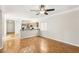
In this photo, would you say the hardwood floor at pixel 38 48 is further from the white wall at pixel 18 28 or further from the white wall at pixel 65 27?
the white wall at pixel 18 28

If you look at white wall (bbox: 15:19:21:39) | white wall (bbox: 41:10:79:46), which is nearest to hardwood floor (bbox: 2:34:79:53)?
white wall (bbox: 41:10:79:46)

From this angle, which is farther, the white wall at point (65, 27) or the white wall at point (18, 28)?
the white wall at point (18, 28)

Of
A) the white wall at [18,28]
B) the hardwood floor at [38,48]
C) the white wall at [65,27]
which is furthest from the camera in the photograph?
the white wall at [18,28]

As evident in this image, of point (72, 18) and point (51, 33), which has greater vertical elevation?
point (72, 18)

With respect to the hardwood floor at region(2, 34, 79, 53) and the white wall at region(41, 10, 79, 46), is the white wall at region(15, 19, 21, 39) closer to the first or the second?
the hardwood floor at region(2, 34, 79, 53)

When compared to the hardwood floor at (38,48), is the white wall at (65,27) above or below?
above

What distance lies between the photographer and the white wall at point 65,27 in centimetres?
452

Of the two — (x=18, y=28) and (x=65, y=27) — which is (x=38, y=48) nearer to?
(x=65, y=27)

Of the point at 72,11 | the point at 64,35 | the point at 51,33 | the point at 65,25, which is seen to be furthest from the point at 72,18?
the point at 51,33

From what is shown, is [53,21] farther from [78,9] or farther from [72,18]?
[78,9]

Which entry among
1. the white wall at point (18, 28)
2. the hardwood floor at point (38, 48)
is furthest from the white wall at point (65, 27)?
the white wall at point (18, 28)

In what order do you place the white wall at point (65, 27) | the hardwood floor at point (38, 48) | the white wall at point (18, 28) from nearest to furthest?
the hardwood floor at point (38, 48) → the white wall at point (65, 27) → the white wall at point (18, 28)
